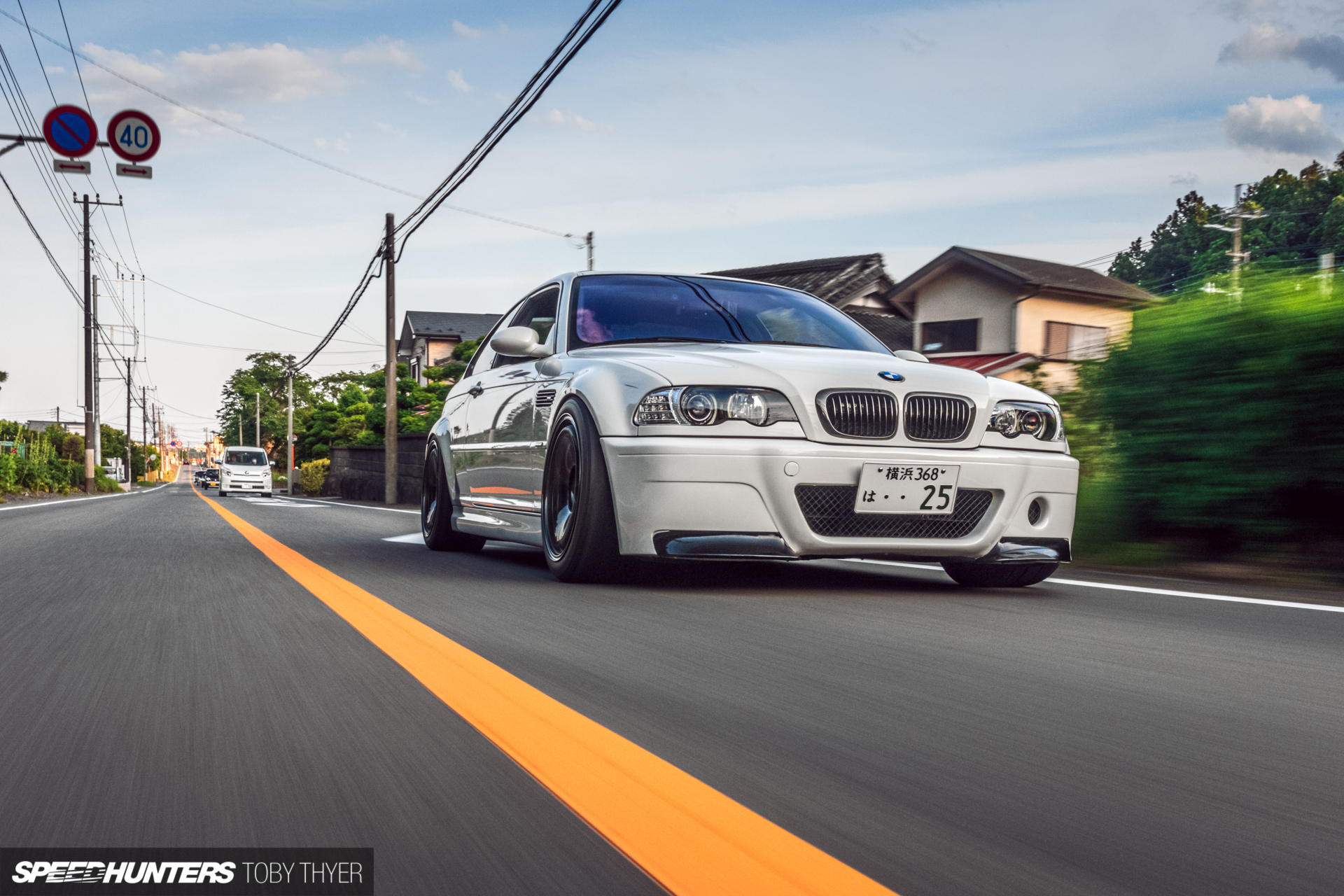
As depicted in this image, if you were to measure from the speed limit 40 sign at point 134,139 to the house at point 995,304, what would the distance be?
17.4m

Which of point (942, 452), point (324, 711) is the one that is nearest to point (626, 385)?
point (942, 452)

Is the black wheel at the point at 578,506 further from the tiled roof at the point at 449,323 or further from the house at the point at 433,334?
the tiled roof at the point at 449,323

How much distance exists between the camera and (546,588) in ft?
17.7

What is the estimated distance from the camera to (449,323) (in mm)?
80250

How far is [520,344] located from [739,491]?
1756 millimetres

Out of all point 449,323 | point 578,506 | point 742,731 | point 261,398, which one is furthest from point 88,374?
point 261,398

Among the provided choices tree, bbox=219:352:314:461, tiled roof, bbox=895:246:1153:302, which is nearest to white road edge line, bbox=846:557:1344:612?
tiled roof, bbox=895:246:1153:302

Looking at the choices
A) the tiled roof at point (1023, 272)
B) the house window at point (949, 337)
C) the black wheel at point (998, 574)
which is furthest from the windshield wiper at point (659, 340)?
the house window at point (949, 337)

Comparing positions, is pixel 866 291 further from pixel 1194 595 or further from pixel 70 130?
pixel 1194 595

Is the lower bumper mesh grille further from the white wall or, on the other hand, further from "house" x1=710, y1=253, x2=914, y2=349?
"house" x1=710, y1=253, x2=914, y2=349

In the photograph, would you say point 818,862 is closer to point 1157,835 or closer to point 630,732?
point 1157,835

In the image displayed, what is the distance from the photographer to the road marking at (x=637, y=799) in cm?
171

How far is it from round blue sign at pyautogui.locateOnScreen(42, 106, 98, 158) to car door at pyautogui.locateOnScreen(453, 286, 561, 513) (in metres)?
15.0

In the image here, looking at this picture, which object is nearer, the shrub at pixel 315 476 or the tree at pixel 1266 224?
the tree at pixel 1266 224
